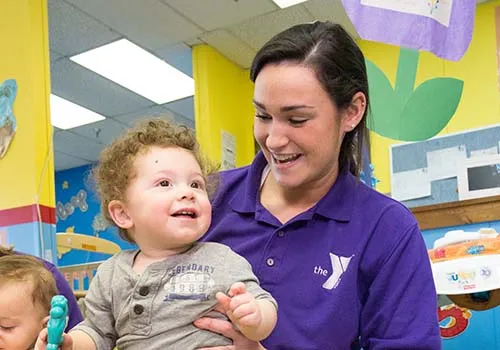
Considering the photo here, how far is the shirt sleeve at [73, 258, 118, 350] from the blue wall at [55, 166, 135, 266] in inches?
223

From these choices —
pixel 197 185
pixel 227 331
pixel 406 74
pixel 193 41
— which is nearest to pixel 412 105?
pixel 406 74

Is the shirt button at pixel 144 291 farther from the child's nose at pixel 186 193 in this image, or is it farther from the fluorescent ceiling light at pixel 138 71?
the fluorescent ceiling light at pixel 138 71

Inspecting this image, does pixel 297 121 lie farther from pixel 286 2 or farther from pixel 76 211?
pixel 76 211

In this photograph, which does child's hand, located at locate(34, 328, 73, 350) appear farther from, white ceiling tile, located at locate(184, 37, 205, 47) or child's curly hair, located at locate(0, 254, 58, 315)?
white ceiling tile, located at locate(184, 37, 205, 47)

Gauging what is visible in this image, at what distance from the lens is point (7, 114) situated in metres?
3.51

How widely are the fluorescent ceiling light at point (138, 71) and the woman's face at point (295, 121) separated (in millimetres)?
3559

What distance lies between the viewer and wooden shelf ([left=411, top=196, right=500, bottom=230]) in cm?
374

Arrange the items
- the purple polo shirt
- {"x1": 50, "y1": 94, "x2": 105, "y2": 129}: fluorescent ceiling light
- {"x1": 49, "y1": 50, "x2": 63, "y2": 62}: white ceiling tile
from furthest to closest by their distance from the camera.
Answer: {"x1": 50, "y1": 94, "x2": 105, "y2": 129}: fluorescent ceiling light → {"x1": 49, "y1": 50, "x2": 63, "y2": 62}: white ceiling tile → the purple polo shirt

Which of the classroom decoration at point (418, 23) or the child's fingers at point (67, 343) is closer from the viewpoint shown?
the child's fingers at point (67, 343)

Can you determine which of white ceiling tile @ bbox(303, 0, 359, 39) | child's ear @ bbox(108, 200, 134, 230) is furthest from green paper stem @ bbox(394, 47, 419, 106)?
child's ear @ bbox(108, 200, 134, 230)

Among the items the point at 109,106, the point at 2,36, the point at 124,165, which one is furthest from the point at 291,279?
the point at 109,106

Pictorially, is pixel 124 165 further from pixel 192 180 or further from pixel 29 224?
pixel 29 224

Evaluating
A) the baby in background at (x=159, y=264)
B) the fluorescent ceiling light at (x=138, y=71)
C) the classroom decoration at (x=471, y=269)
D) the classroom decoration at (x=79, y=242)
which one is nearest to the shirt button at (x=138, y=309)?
the baby in background at (x=159, y=264)

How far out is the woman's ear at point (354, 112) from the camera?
4.37 feet
